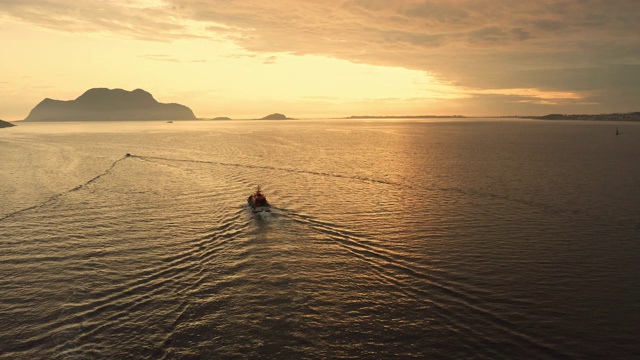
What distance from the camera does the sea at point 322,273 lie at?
71.9 ft

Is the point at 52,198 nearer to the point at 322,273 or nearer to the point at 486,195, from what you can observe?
the point at 322,273

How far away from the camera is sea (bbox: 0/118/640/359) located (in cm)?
2192

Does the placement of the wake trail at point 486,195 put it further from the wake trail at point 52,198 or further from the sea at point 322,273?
the wake trail at point 52,198

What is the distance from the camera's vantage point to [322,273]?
30953 mm

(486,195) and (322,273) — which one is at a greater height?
(486,195)

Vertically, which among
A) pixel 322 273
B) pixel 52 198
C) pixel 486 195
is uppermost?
pixel 486 195

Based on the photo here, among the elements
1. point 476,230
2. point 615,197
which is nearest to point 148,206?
point 476,230

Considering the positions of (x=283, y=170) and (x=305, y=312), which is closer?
(x=305, y=312)

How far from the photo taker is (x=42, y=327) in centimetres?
2317

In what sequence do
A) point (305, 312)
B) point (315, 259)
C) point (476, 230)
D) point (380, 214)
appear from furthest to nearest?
point (380, 214)
point (476, 230)
point (315, 259)
point (305, 312)

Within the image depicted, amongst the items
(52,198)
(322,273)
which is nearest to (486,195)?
(322,273)

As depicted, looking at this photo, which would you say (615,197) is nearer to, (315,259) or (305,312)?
(315,259)

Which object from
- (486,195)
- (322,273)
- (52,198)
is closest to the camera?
(322,273)

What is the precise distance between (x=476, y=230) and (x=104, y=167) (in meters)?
86.7
